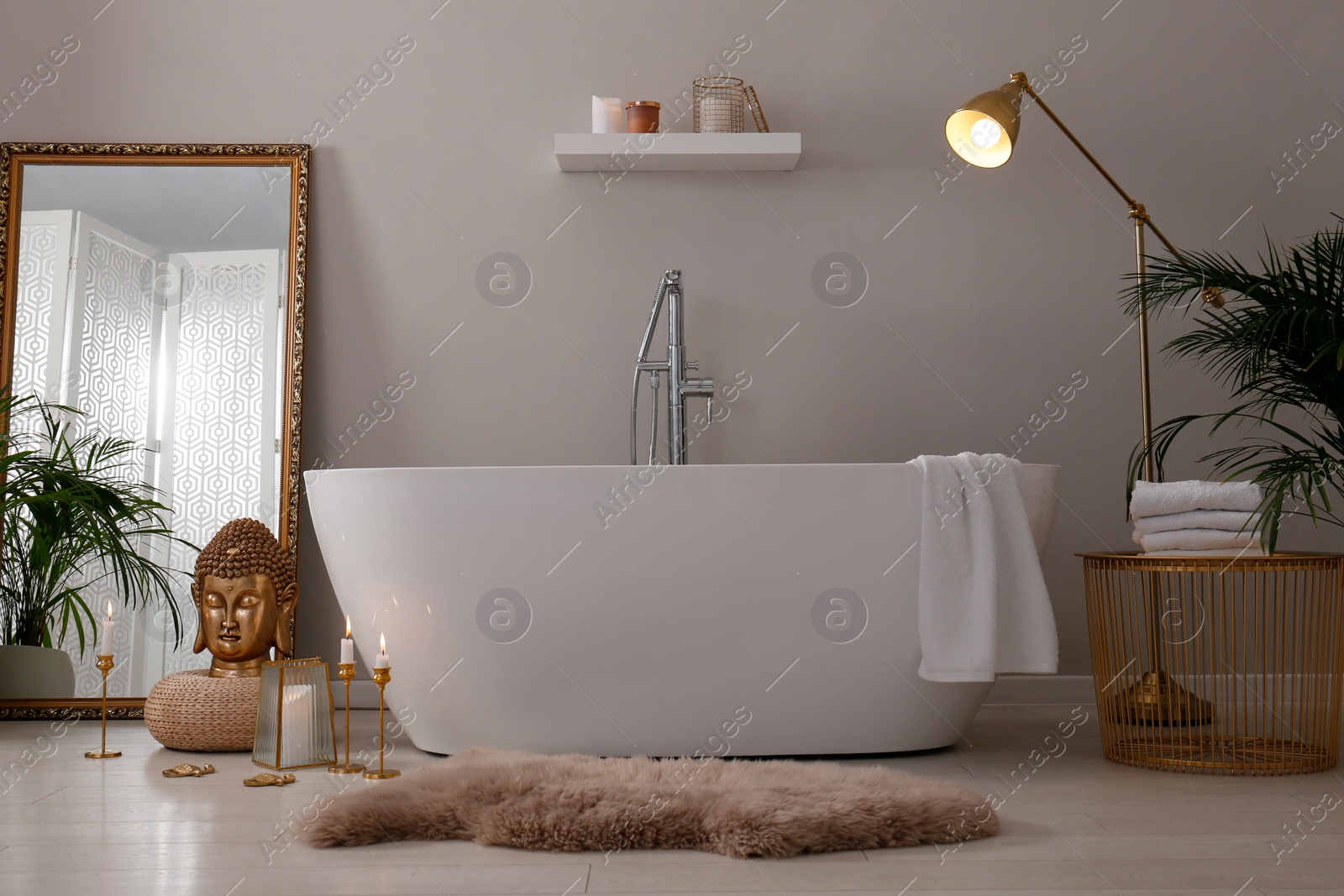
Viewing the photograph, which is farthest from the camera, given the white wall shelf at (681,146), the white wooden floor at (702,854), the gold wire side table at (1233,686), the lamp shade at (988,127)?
the white wall shelf at (681,146)

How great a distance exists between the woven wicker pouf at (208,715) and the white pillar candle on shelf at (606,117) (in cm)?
159

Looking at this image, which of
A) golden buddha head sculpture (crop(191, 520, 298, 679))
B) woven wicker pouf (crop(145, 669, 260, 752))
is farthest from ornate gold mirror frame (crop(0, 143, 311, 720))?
woven wicker pouf (crop(145, 669, 260, 752))

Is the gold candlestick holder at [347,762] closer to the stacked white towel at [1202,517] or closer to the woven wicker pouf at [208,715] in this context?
the woven wicker pouf at [208,715]

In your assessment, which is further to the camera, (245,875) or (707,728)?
(707,728)

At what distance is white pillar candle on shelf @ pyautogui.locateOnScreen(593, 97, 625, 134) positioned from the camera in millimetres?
2822

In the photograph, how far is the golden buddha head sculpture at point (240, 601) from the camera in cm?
230

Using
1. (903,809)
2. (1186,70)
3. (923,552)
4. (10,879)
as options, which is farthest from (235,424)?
(1186,70)

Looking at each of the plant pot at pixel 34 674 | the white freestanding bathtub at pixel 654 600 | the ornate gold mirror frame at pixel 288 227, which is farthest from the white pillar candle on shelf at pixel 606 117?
the plant pot at pixel 34 674

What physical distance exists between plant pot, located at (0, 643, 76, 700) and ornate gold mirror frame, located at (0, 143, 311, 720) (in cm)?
61

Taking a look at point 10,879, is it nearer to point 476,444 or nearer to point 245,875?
point 245,875

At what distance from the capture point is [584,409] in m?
2.88

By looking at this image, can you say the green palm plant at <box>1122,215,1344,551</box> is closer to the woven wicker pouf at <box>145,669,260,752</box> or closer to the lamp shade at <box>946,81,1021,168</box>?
the lamp shade at <box>946,81,1021,168</box>

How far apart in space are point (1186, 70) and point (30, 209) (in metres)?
3.13

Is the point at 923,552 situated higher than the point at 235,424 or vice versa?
the point at 235,424
